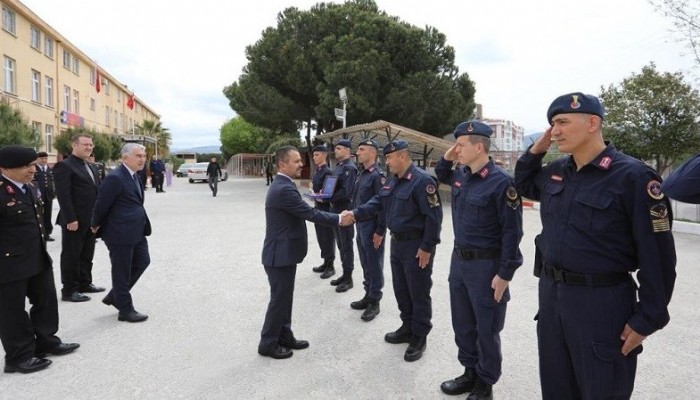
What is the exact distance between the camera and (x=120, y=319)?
4508 mm

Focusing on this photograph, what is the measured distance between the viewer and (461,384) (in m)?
3.10

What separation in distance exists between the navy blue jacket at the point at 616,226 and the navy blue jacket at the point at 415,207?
137cm

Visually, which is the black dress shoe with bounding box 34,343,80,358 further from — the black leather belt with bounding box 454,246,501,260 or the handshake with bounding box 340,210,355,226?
the black leather belt with bounding box 454,246,501,260

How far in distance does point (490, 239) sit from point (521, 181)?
55 cm

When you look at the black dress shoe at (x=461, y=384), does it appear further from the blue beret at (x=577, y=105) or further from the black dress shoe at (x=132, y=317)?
the black dress shoe at (x=132, y=317)

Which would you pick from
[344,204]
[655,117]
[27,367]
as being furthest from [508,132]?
[27,367]

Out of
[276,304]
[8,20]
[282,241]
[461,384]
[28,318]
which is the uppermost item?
[8,20]

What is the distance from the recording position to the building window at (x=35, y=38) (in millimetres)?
24494

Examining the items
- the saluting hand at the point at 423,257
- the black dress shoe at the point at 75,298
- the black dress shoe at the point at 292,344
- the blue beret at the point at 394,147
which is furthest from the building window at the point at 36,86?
the saluting hand at the point at 423,257

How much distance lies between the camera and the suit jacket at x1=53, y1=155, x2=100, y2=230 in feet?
16.5

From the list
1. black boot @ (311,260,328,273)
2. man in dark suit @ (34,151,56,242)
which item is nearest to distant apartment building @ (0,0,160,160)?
man in dark suit @ (34,151,56,242)

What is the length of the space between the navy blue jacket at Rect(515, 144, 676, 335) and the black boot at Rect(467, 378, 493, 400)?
121cm

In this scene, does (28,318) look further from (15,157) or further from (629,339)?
(629,339)

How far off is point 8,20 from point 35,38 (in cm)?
347
